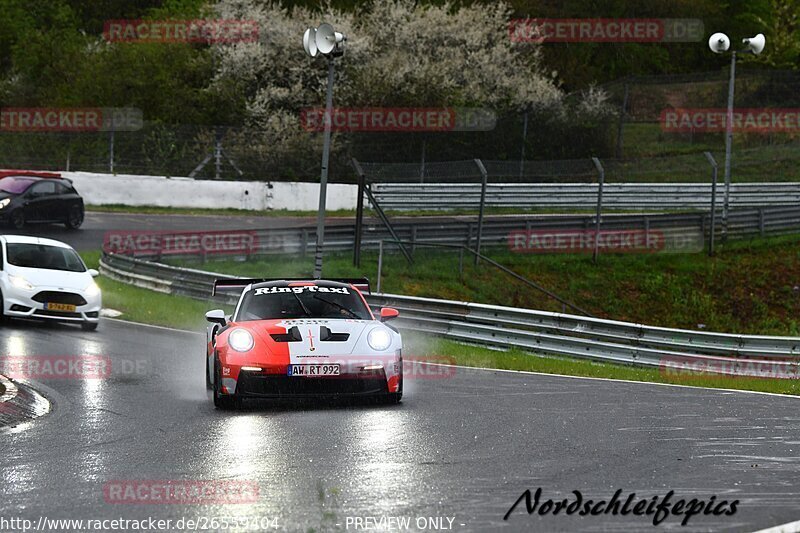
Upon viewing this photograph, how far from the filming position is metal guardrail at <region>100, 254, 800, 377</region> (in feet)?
59.9

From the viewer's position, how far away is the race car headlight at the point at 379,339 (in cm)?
1212

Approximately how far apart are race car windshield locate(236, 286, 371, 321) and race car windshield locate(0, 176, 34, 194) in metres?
20.6

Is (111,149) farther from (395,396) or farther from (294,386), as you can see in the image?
(294,386)

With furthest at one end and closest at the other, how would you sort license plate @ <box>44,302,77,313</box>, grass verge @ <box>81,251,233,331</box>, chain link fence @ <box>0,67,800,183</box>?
chain link fence @ <box>0,67,800,183</box>
grass verge @ <box>81,251,233,331</box>
license plate @ <box>44,302,77,313</box>

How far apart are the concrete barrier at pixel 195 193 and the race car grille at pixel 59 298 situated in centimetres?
1975

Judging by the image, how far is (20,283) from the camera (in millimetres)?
20000

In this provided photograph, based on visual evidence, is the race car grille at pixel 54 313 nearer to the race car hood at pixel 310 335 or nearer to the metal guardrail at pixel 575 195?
the race car hood at pixel 310 335

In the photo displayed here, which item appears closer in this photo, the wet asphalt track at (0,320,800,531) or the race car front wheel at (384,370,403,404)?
the wet asphalt track at (0,320,800,531)

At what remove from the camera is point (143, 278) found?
89.8 ft
